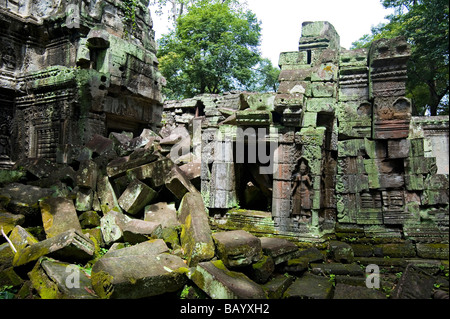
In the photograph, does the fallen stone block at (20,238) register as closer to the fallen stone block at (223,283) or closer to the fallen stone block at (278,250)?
the fallen stone block at (223,283)

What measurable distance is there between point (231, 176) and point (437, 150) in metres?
4.95

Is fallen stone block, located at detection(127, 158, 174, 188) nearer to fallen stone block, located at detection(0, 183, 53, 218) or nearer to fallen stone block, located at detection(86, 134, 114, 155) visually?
fallen stone block, located at detection(86, 134, 114, 155)

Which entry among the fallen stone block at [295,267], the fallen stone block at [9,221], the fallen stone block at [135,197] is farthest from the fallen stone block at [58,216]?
the fallen stone block at [295,267]

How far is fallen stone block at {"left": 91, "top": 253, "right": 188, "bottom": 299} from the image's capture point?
10.6 ft

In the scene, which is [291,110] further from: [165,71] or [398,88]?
[165,71]

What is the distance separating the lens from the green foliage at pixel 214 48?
2067cm

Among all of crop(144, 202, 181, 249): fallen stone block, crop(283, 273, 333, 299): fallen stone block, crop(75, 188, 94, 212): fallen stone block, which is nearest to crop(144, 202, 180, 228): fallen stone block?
crop(144, 202, 181, 249): fallen stone block

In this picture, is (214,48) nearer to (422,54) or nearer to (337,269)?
(422,54)

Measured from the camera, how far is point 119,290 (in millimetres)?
3191

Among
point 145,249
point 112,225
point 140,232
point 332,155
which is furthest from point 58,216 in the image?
point 332,155

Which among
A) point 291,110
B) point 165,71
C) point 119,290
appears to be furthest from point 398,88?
point 165,71

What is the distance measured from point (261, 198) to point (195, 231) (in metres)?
2.39

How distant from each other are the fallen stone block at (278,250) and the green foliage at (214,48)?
17.7 metres

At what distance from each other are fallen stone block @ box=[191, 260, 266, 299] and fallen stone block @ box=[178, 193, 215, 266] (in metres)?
0.44
